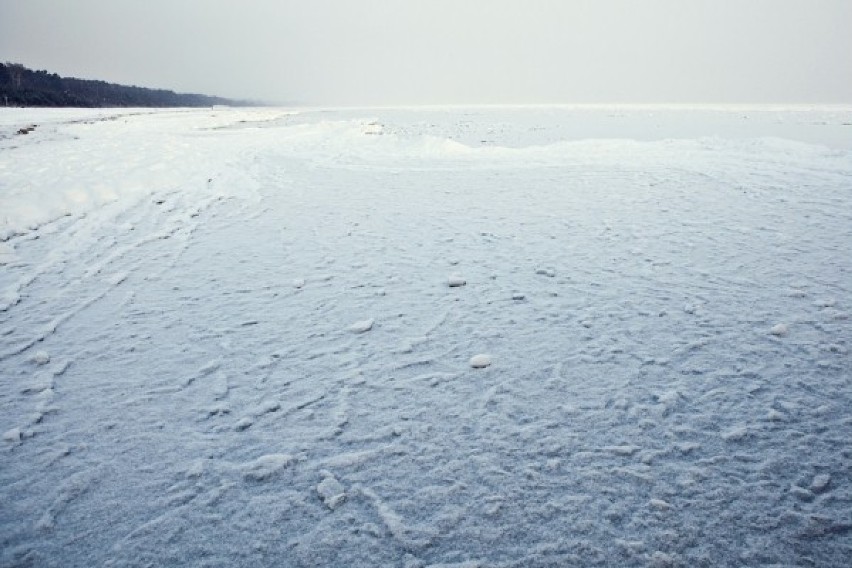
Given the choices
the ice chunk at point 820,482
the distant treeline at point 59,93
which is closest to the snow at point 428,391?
the ice chunk at point 820,482

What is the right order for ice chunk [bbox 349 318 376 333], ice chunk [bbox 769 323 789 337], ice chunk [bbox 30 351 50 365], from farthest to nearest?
ice chunk [bbox 349 318 376 333] < ice chunk [bbox 769 323 789 337] < ice chunk [bbox 30 351 50 365]

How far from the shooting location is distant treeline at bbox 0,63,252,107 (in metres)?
67.5

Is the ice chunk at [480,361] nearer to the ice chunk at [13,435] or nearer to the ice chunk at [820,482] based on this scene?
the ice chunk at [820,482]

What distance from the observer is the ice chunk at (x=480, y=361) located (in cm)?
345

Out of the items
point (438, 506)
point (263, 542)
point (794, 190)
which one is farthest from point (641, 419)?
point (794, 190)

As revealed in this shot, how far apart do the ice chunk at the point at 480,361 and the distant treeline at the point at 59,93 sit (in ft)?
270

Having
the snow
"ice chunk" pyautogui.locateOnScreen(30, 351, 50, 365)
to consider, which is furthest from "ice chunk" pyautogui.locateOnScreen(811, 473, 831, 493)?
"ice chunk" pyautogui.locateOnScreen(30, 351, 50, 365)

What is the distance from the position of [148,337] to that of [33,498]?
1.79 meters

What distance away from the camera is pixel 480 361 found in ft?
11.3

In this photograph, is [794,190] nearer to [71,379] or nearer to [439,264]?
[439,264]

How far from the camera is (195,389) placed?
3.24 m

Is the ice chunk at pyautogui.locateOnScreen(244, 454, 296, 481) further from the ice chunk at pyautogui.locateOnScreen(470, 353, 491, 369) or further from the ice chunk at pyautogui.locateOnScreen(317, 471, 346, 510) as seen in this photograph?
the ice chunk at pyautogui.locateOnScreen(470, 353, 491, 369)

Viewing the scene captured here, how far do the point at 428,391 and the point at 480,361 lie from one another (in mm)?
493

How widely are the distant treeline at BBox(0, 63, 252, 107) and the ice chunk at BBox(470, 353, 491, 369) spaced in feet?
270
